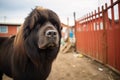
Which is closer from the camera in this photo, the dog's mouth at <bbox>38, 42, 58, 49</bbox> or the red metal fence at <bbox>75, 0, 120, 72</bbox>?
the dog's mouth at <bbox>38, 42, 58, 49</bbox>

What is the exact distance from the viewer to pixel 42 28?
269cm

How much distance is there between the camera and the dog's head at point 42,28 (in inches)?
101

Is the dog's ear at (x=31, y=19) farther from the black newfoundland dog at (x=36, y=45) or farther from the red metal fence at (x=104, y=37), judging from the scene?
the red metal fence at (x=104, y=37)

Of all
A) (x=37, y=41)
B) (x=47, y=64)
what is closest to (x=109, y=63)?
(x=47, y=64)

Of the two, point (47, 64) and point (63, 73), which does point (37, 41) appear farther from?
point (63, 73)

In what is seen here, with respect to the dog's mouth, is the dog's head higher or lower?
higher

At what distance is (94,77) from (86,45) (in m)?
4.43

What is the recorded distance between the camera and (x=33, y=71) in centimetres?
302

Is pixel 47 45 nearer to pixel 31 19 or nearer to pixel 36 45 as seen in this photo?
pixel 36 45

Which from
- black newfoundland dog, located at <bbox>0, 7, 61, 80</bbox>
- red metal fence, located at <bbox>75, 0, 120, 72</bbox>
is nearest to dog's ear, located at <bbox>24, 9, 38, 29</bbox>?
black newfoundland dog, located at <bbox>0, 7, 61, 80</bbox>

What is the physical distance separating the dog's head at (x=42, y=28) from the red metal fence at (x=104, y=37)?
3.25 metres

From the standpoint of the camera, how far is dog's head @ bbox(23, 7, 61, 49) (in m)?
2.57

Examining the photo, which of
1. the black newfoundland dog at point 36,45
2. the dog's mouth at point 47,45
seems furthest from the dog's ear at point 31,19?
the dog's mouth at point 47,45

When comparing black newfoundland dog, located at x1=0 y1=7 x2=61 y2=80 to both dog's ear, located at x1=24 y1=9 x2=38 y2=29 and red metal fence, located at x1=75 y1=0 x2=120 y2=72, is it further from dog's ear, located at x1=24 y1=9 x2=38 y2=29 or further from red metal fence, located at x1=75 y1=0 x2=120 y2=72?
red metal fence, located at x1=75 y1=0 x2=120 y2=72
